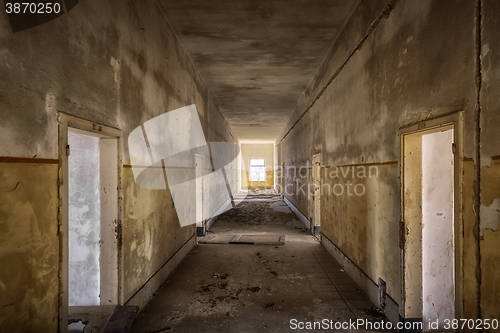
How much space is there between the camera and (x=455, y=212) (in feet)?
6.69

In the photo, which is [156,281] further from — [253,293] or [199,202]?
[199,202]

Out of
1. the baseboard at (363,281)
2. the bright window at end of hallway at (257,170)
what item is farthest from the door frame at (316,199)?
the bright window at end of hallway at (257,170)

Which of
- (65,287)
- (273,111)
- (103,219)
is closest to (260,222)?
(273,111)

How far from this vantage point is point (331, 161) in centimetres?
538

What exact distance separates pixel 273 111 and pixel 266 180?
45.6ft

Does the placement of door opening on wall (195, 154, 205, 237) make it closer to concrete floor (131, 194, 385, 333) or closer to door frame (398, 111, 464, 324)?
concrete floor (131, 194, 385, 333)

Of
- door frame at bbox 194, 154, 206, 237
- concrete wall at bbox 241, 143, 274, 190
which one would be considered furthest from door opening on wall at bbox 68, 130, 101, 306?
concrete wall at bbox 241, 143, 274, 190

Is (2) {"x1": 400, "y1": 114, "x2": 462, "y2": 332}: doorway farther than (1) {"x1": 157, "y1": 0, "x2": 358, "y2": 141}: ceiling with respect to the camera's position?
No

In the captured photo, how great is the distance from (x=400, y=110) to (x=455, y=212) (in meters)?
1.21

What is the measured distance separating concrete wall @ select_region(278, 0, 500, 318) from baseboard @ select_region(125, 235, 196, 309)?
291 centimetres

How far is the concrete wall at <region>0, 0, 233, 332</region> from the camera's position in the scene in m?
1.64

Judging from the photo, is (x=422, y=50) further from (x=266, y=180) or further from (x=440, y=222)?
(x=266, y=180)

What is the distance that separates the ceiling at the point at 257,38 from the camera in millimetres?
3926

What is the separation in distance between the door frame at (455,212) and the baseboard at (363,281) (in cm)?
21
